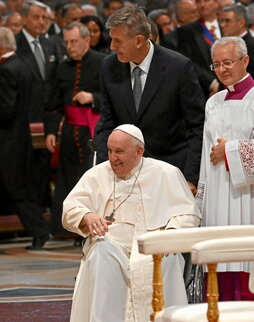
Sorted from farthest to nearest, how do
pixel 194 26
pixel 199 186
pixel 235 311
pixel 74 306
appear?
1. pixel 194 26
2. pixel 199 186
3. pixel 74 306
4. pixel 235 311

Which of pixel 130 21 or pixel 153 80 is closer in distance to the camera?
pixel 130 21

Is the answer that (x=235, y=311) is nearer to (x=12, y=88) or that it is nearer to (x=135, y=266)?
(x=135, y=266)

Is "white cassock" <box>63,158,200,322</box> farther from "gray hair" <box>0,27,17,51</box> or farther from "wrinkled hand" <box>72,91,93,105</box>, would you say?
"gray hair" <box>0,27,17,51</box>

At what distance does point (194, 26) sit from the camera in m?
11.5

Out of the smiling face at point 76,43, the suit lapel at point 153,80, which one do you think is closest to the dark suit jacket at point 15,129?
the smiling face at point 76,43

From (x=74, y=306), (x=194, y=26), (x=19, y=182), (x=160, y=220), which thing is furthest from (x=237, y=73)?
(x=19, y=182)

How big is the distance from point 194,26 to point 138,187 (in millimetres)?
4450

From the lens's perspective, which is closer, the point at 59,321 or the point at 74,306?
the point at 74,306

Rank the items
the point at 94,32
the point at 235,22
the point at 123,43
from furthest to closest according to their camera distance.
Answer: the point at 94,32 → the point at 235,22 → the point at 123,43

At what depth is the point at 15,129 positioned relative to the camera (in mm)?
12102

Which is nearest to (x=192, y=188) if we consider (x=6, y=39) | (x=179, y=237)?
(x=179, y=237)

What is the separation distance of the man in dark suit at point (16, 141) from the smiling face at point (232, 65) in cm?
477

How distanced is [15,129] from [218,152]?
5.21m

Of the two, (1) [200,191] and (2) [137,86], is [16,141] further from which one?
(1) [200,191]
